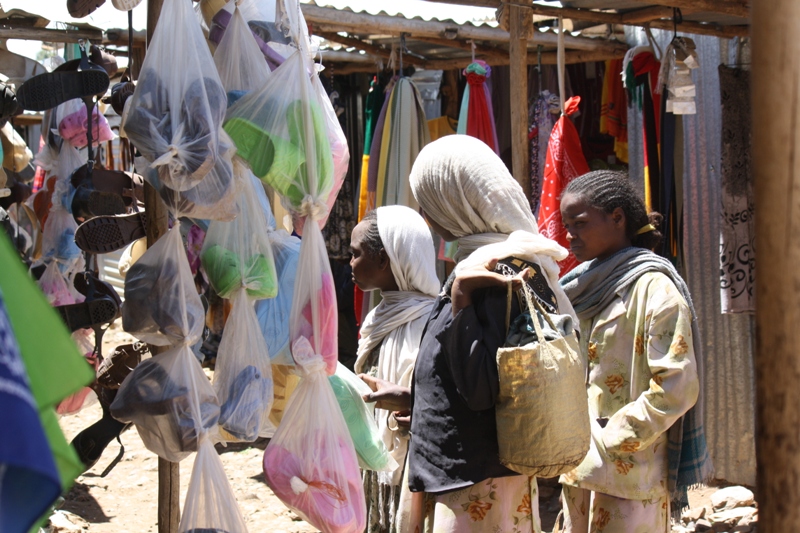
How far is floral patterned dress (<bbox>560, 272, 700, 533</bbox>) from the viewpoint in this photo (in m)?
2.40

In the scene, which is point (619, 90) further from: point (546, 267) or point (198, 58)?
point (198, 58)

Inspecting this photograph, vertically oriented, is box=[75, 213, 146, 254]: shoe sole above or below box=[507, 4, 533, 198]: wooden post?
below

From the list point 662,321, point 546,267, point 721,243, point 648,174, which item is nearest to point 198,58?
point 546,267

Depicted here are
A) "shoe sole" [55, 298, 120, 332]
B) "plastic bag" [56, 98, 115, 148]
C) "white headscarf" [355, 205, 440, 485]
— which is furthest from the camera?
"plastic bag" [56, 98, 115, 148]

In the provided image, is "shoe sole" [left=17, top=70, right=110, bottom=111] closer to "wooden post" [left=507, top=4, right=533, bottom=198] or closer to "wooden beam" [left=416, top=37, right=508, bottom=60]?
"wooden post" [left=507, top=4, right=533, bottom=198]

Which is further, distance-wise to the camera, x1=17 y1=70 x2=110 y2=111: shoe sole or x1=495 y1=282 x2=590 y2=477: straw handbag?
x1=17 y1=70 x2=110 y2=111: shoe sole

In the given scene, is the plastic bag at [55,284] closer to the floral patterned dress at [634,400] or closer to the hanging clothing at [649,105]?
the floral patterned dress at [634,400]

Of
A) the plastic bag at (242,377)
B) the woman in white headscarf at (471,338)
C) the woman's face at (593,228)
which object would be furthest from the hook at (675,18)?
the plastic bag at (242,377)

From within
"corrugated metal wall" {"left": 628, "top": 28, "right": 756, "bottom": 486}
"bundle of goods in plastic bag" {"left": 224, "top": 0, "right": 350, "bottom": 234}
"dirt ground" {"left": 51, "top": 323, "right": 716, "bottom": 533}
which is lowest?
"dirt ground" {"left": 51, "top": 323, "right": 716, "bottom": 533}

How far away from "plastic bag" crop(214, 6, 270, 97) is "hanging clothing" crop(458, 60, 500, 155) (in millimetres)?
2893

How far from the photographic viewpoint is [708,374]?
490 cm

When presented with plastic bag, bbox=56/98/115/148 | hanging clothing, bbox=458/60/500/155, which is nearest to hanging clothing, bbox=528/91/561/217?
hanging clothing, bbox=458/60/500/155

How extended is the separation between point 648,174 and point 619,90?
0.84m

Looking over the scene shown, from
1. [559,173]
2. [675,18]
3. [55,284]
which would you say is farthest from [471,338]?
[675,18]
